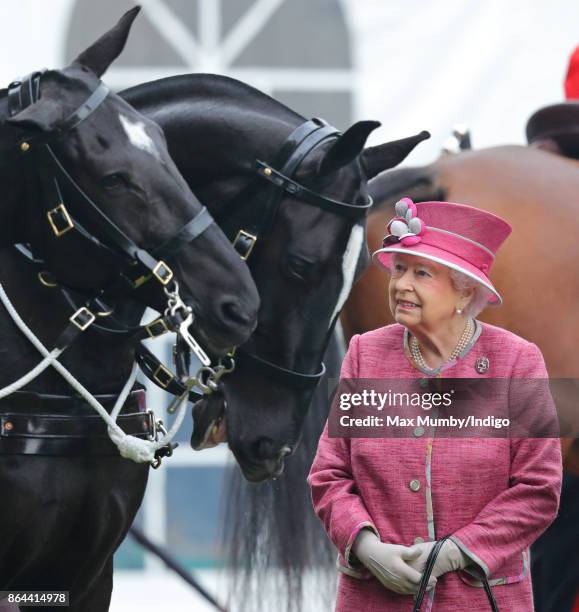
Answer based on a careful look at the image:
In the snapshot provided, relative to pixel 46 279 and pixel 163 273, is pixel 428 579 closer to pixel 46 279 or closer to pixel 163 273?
pixel 163 273

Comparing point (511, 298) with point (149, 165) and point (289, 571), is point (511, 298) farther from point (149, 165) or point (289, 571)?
point (149, 165)

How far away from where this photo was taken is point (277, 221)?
8.57 ft

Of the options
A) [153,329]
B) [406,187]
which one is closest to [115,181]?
[153,329]

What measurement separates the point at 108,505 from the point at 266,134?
2.75 ft

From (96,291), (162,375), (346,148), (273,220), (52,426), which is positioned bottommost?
(52,426)

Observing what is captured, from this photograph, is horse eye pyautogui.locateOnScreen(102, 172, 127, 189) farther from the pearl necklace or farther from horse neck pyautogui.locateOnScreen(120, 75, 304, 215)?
the pearl necklace

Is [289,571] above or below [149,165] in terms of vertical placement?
below

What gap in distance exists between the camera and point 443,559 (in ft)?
6.90

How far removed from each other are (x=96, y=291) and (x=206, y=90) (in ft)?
2.02

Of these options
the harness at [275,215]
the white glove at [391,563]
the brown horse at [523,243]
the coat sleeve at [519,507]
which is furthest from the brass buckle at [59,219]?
the brown horse at [523,243]

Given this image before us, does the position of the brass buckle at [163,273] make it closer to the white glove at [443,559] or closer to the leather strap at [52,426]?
the leather strap at [52,426]

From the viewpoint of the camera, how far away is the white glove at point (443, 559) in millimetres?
2104

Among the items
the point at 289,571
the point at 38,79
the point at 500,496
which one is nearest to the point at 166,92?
the point at 38,79


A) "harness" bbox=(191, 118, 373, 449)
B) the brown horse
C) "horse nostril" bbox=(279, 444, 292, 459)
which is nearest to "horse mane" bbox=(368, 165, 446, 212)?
the brown horse
